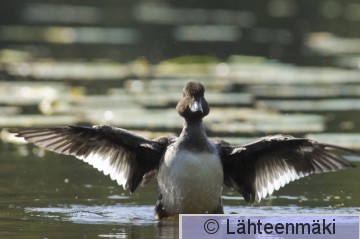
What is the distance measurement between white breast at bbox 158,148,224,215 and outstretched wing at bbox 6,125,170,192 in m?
0.46

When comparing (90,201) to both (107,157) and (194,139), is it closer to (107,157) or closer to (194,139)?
(107,157)

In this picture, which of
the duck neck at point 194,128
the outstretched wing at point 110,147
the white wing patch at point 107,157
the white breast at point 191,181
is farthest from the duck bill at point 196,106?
the white wing patch at point 107,157

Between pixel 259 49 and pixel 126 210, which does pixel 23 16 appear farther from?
pixel 126 210

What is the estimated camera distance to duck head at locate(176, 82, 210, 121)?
11242mm

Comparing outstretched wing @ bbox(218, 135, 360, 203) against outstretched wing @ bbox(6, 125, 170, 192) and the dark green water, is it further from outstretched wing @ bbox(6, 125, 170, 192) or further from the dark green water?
outstretched wing @ bbox(6, 125, 170, 192)

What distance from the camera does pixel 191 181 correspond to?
436 inches

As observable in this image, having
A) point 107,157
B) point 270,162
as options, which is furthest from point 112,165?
point 270,162

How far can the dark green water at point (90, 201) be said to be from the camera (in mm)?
10430

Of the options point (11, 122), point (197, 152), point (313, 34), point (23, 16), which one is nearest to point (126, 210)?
point (197, 152)

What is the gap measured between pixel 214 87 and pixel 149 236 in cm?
995

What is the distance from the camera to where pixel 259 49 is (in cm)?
2525

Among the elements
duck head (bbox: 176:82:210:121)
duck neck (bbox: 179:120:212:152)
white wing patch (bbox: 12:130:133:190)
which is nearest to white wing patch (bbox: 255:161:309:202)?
duck neck (bbox: 179:120:212:152)

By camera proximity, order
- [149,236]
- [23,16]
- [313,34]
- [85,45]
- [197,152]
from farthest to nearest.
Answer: [23,16] → [313,34] → [85,45] → [197,152] → [149,236]

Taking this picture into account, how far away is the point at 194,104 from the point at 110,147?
1027 millimetres
